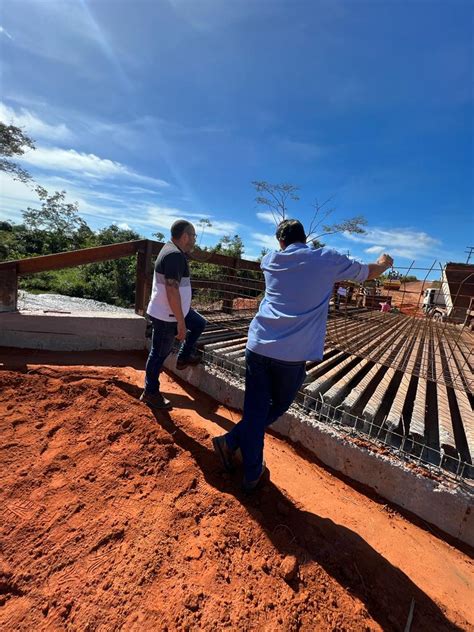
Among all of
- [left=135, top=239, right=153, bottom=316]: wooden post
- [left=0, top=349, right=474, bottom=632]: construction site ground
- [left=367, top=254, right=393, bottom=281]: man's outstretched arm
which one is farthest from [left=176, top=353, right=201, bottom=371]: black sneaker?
[left=367, top=254, right=393, bottom=281]: man's outstretched arm

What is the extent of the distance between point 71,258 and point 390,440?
3.81 m

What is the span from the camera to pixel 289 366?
1705 millimetres

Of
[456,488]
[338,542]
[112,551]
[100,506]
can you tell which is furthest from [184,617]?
Result: [456,488]

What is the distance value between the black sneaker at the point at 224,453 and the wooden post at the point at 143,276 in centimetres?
249

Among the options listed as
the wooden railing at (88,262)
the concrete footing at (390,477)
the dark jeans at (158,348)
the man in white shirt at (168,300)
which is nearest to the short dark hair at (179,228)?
the man in white shirt at (168,300)

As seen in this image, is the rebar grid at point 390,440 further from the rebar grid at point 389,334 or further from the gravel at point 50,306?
the gravel at point 50,306

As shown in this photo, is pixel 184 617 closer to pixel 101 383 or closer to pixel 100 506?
pixel 100 506

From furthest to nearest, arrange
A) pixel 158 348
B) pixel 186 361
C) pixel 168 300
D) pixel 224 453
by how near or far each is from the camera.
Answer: pixel 186 361 → pixel 158 348 → pixel 168 300 → pixel 224 453

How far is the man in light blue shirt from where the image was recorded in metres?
1.63

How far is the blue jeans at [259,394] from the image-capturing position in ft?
5.74

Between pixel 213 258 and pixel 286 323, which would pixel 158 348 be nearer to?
pixel 286 323

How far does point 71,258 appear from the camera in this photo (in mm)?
3506

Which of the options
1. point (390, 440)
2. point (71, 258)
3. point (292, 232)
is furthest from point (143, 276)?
point (390, 440)

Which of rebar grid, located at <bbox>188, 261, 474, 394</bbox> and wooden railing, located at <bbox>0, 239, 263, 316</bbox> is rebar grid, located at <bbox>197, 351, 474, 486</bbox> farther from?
wooden railing, located at <bbox>0, 239, 263, 316</bbox>
